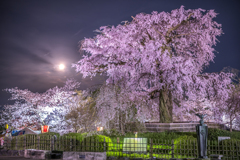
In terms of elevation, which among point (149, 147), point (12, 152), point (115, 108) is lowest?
point (12, 152)

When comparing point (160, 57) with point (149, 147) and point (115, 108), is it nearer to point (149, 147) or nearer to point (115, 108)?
point (115, 108)

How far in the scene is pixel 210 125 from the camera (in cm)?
1953

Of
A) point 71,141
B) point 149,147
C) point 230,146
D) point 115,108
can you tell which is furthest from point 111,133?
point 230,146

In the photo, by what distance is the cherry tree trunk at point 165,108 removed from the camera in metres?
18.4

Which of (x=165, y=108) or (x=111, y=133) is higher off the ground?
(x=165, y=108)

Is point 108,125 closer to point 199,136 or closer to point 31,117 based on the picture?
point 199,136

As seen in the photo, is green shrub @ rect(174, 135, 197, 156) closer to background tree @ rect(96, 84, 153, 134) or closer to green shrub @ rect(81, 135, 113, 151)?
green shrub @ rect(81, 135, 113, 151)

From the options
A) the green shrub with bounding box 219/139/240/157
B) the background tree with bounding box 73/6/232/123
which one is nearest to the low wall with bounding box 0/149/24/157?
the background tree with bounding box 73/6/232/123

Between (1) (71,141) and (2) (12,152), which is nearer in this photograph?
(1) (71,141)

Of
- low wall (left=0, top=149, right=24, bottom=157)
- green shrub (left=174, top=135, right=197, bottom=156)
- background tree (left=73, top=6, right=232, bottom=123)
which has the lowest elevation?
low wall (left=0, top=149, right=24, bottom=157)

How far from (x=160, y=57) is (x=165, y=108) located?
4.50 metres

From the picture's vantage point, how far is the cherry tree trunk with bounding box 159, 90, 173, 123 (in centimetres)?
1839

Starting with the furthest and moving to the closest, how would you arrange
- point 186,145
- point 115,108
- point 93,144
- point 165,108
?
point 165,108 < point 115,108 < point 93,144 < point 186,145

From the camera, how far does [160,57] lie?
56.8 feet
